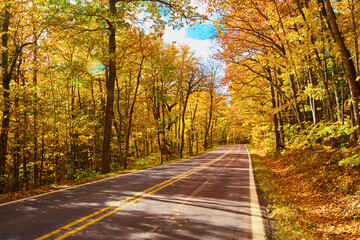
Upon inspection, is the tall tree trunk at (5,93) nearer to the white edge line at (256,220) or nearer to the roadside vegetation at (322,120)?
the roadside vegetation at (322,120)

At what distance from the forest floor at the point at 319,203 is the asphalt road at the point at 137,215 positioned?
0.47 m

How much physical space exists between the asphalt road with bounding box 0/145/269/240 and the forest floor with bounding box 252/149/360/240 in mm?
471

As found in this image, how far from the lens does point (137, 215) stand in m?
4.52

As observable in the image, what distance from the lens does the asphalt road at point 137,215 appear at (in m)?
3.64

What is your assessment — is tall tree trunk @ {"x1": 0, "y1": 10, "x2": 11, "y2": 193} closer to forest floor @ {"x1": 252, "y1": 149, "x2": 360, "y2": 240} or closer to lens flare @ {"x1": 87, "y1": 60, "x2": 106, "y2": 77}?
lens flare @ {"x1": 87, "y1": 60, "x2": 106, "y2": 77}

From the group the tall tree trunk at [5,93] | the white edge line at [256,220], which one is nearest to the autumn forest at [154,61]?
the tall tree trunk at [5,93]

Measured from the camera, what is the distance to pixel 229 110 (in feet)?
76.1

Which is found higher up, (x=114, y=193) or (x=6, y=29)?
(x=6, y=29)

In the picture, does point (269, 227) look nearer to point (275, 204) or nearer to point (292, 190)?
point (275, 204)

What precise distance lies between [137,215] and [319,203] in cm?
502

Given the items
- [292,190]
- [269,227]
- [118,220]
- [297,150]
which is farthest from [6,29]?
[297,150]

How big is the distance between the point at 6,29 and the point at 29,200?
8.69 m

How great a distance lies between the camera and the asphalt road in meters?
3.64

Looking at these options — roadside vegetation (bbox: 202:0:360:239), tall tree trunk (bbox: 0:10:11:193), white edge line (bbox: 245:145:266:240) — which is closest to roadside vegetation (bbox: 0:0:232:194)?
tall tree trunk (bbox: 0:10:11:193)
